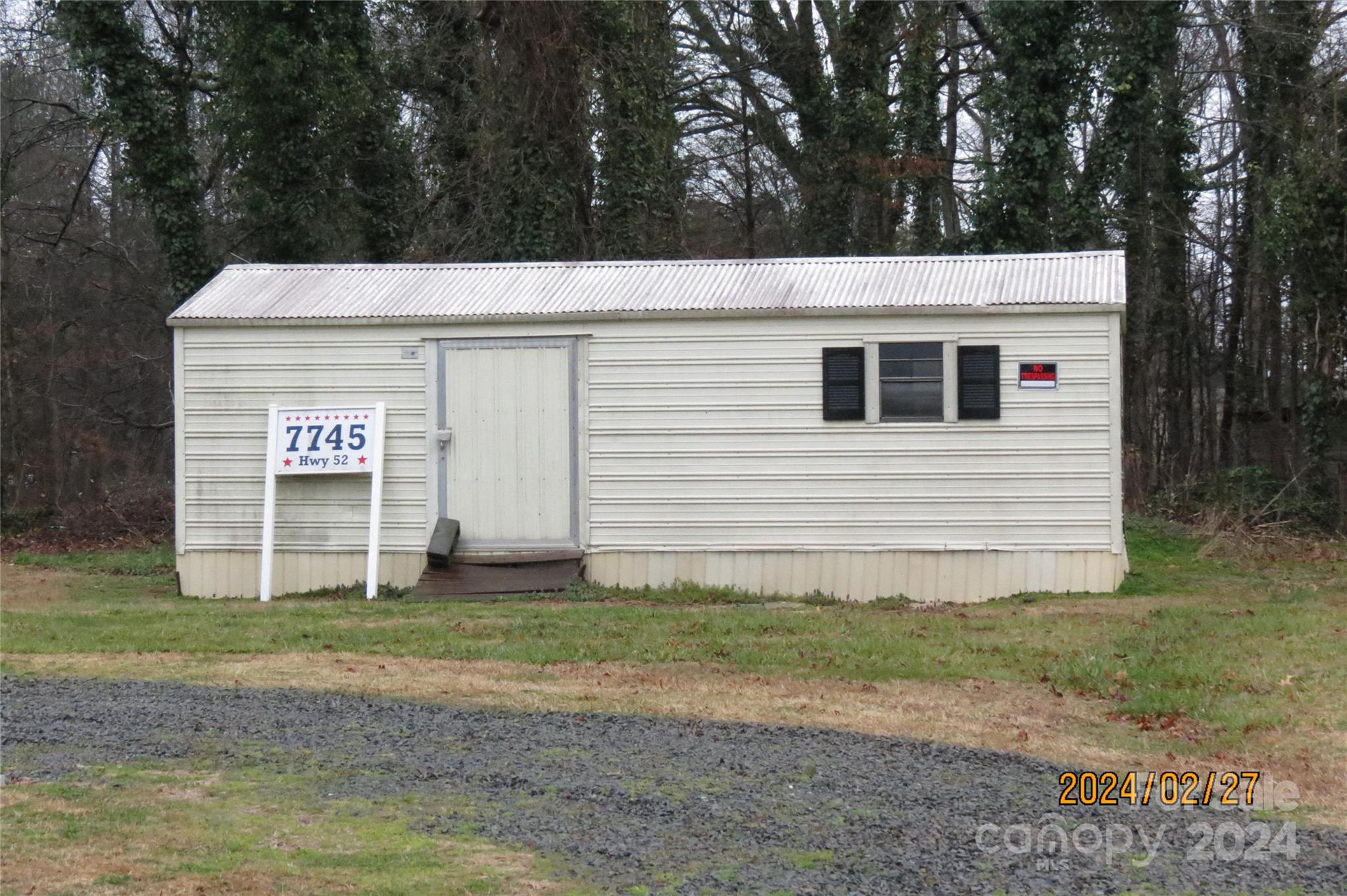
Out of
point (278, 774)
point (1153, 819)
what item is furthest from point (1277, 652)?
point (278, 774)

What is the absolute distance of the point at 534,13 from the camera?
20.0m

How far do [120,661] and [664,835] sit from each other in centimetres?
514

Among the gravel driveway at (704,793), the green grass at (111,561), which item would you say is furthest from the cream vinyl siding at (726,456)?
the gravel driveway at (704,793)

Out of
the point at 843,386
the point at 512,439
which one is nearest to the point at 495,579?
the point at 512,439

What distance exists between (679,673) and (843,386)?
457 centimetres

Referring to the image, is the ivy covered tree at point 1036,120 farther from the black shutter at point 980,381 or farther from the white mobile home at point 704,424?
the black shutter at point 980,381

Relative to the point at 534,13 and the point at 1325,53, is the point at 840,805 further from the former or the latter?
the point at 1325,53

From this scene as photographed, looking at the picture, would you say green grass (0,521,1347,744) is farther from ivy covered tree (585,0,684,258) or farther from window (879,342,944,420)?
ivy covered tree (585,0,684,258)

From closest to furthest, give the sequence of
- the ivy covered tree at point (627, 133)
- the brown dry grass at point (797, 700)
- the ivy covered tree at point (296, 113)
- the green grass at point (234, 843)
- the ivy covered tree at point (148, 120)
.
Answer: the green grass at point (234, 843) < the brown dry grass at point (797, 700) < the ivy covered tree at point (148, 120) < the ivy covered tree at point (296, 113) < the ivy covered tree at point (627, 133)

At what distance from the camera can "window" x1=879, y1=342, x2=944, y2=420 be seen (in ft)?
39.5

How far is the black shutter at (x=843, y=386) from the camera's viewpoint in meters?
12.2
